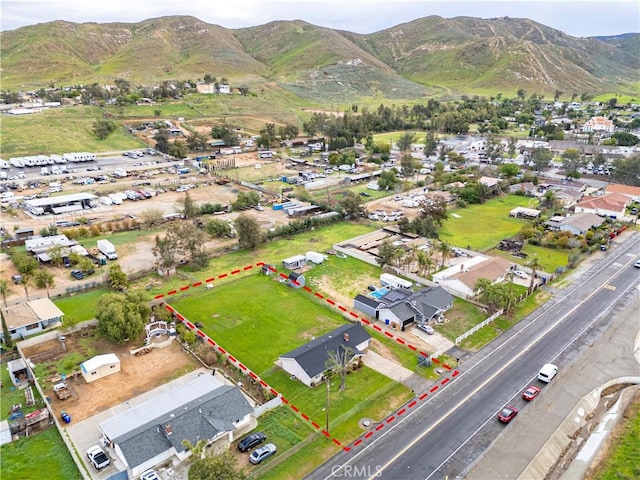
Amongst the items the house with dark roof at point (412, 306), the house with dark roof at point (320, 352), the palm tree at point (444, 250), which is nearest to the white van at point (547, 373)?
the house with dark roof at point (412, 306)

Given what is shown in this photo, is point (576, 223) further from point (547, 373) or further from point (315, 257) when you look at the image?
point (315, 257)

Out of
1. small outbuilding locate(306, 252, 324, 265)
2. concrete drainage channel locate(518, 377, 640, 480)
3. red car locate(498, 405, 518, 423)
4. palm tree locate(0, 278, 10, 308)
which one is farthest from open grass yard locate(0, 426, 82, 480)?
small outbuilding locate(306, 252, 324, 265)

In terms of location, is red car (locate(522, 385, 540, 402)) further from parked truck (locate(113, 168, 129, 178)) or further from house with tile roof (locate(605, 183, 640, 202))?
parked truck (locate(113, 168, 129, 178))

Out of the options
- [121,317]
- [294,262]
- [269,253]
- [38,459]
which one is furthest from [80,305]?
[294,262]

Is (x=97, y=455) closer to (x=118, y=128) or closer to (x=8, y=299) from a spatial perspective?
(x=8, y=299)

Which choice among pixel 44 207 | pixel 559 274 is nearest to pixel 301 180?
pixel 44 207
